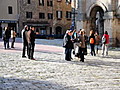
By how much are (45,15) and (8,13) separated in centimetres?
774

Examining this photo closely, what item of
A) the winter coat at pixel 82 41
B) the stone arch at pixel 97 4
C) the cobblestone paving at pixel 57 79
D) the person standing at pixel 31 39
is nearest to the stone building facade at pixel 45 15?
the stone arch at pixel 97 4

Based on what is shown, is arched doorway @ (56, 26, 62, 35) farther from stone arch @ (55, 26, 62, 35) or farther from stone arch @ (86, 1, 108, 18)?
stone arch @ (86, 1, 108, 18)

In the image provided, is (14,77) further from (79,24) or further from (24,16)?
(24,16)

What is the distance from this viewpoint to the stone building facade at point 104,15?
23.3 metres

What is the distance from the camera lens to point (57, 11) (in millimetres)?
54938

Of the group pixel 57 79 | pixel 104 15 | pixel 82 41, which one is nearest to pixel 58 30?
pixel 104 15

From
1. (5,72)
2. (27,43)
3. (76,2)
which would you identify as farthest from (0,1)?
(5,72)

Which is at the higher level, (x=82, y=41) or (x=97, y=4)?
(x=97, y=4)

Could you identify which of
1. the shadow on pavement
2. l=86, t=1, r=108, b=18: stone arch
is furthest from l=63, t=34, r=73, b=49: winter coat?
l=86, t=1, r=108, b=18: stone arch

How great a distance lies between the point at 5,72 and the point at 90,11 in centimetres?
1665

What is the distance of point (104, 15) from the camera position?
23.9 meters

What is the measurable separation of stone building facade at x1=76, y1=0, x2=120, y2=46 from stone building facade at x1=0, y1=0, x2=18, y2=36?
86.4 ft

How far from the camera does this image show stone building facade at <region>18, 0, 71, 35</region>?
51469mm

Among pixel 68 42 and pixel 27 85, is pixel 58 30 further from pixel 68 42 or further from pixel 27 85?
pixel 27 85
